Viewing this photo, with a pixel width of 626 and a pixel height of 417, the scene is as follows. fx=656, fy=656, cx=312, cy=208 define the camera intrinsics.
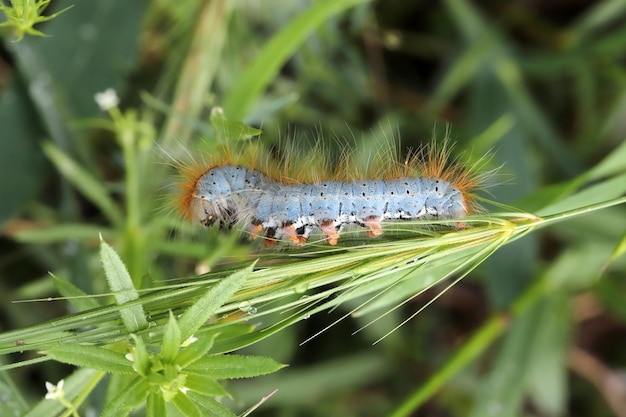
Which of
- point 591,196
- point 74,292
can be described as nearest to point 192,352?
point 74,292

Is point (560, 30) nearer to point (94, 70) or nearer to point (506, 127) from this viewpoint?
point (506, 127)

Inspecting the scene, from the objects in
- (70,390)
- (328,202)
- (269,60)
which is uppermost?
(269,60)

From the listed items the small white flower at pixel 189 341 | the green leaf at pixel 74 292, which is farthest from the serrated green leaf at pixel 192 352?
the green leaf at pixel 74 292

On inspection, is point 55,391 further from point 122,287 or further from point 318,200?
point 318,200

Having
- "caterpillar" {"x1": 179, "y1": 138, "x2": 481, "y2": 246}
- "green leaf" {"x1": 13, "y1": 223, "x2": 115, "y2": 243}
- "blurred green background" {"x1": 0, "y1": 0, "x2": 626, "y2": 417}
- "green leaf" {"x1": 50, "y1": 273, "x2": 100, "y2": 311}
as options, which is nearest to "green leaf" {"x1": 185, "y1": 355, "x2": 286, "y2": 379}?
"green leaf" {"x1": 50, "y1": 273, "x2": 100, "y2": 311}

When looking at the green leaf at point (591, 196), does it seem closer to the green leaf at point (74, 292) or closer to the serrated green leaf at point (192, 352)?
the serrated green leaf at point (192, 352)

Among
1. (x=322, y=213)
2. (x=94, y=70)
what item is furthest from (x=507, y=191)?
(x=94, y=70)
